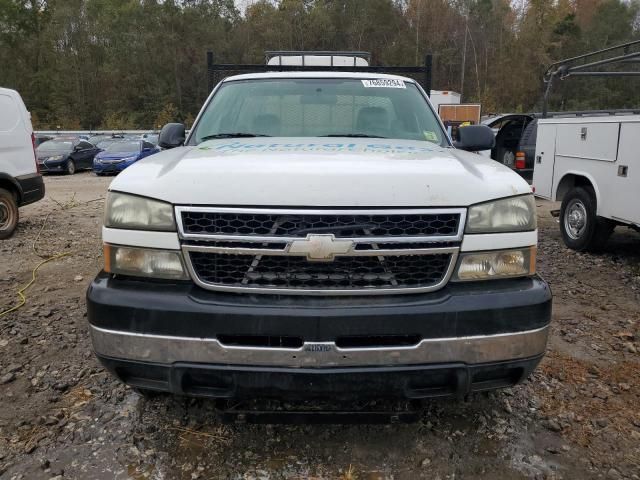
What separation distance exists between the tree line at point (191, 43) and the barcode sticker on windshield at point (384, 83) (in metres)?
54.8

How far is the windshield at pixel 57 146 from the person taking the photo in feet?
68.8

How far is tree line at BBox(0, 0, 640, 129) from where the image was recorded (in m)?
Result: 57.1

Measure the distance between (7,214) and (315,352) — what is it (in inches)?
296

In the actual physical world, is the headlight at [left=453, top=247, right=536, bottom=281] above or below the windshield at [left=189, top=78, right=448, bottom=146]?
below

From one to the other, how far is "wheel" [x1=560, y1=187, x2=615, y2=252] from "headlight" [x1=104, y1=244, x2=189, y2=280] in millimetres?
5470

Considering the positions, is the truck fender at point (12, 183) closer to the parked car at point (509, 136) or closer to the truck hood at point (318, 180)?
the truck hood at point (318, 180)

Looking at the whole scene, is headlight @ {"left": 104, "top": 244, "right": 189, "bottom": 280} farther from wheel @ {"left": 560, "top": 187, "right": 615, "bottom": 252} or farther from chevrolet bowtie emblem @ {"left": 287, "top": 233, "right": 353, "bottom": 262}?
wheel @ {"left": 560, "top": 187, "right": 615, "bottom": 252}

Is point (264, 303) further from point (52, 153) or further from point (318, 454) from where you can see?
point (52, 153)

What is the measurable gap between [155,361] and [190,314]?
0.27 metres

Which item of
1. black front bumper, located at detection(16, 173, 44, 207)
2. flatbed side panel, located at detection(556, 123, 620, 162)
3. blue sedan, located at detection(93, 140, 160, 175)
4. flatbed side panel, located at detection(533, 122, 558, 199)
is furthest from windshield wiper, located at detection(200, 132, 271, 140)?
blue sedan, located at detection(93, 140, 160, 175)

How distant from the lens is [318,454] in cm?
263

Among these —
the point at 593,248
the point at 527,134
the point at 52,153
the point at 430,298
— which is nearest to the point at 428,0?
the point at 52,153

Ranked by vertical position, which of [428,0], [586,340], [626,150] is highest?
[428,0]

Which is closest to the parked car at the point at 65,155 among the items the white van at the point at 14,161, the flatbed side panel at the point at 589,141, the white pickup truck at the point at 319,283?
the white van at the point at 14,161
